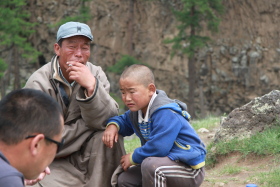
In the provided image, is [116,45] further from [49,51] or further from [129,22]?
[49,51]

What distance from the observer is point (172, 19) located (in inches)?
1079

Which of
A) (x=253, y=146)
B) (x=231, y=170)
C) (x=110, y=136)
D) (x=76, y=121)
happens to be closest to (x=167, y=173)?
(x=110, y=136)

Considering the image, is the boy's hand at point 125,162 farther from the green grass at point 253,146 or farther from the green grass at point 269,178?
the green grass at point 253,146

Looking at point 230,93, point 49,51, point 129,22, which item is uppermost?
point 129,22

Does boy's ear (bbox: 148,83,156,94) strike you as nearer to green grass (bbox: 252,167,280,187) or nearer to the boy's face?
the boy's face

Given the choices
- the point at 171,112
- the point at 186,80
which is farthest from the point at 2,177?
the point at 186,80

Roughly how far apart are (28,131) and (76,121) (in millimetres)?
1957

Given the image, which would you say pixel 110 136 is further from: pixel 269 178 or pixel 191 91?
pixel 191 91

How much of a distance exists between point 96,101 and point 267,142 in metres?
2.63

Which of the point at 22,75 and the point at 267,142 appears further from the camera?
the point at 22,75

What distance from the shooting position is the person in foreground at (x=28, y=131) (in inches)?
85.8

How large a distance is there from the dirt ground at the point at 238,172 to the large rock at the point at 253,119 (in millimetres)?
331

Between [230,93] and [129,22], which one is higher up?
[129,22]

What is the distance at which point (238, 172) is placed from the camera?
524cm
